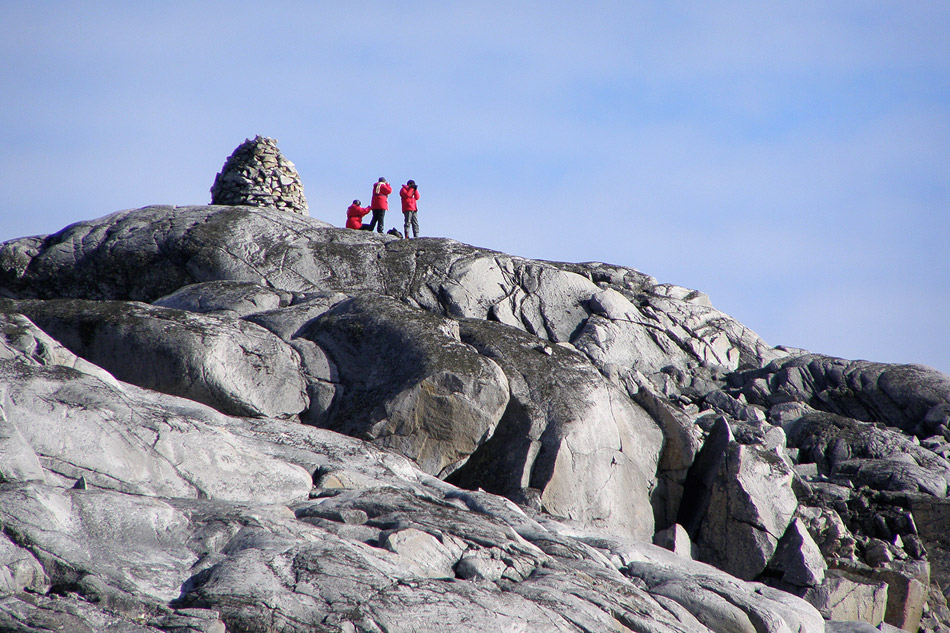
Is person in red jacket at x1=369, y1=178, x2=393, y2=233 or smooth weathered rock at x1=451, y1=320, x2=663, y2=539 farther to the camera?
person in red jacket at x1=369, y1=178, x2=393, y2=233

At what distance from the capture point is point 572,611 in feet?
28.9

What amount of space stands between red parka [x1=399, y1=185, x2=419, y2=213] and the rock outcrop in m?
3.33

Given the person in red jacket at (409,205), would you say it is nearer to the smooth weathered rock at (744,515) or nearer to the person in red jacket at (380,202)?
the person in red jacket at (380,202)

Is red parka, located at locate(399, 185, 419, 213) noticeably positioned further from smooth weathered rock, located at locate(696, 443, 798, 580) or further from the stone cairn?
smooth weathered rock, located at locate(696, 443, 798, 580)

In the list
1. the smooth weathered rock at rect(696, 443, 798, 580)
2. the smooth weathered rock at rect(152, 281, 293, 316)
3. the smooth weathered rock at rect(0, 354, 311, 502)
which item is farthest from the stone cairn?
the smooth weathered rock at rect(0, 354, 311, 502)

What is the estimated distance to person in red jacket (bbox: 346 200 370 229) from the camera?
102 ft

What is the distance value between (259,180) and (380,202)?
14.1ft

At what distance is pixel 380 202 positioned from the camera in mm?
30547

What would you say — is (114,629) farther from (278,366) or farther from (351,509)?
(278,366)

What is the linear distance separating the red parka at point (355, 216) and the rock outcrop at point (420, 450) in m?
2.37

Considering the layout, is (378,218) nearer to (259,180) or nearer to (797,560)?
(259,180)

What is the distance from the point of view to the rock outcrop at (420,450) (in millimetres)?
8250

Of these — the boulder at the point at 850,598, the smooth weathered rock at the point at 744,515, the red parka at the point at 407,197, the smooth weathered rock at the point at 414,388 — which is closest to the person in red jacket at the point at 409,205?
the red parka at the point at 407,197

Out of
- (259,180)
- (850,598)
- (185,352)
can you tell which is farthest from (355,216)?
(850,598)
